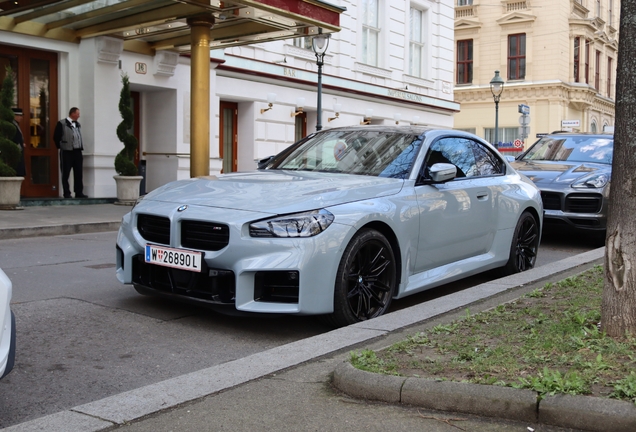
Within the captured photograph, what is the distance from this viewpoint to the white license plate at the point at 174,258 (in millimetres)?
4963

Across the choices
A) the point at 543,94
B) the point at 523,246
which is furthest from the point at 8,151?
the point at 543,94

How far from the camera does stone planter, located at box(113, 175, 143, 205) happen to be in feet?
50.6

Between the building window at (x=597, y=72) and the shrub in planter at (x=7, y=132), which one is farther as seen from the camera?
the building window at (x=597, y=72)

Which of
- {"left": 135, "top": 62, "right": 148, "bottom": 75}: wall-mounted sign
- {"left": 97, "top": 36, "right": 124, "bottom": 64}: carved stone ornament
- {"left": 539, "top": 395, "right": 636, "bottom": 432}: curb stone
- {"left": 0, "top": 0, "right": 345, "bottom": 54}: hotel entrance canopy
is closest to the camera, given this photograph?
{"left": 539, "top": 395, "right": 636, "bottom": 432}: curb stone

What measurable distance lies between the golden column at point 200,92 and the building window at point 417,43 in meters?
14.1

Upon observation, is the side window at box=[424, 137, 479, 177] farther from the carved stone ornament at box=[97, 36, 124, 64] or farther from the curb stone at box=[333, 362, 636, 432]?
the carved stone ornament at box=[97, 36, 124, 64]

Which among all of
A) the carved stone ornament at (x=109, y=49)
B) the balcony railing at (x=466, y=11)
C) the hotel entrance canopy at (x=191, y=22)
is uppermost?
the balcony railing at (x=466, y=11)

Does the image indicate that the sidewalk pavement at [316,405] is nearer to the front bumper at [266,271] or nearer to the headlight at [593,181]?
the front bumper at [266,271]

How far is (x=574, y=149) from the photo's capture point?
1172cm

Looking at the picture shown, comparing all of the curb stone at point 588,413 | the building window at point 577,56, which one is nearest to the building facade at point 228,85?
the curb stone at point 588,413

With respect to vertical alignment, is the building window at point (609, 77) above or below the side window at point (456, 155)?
above

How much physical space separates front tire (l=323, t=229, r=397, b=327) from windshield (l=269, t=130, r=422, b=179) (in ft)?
2.62

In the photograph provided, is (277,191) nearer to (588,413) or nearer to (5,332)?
(5,332)

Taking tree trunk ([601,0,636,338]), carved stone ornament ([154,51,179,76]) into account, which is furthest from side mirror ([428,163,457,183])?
carved stone ornament ([154,51,179,76])
